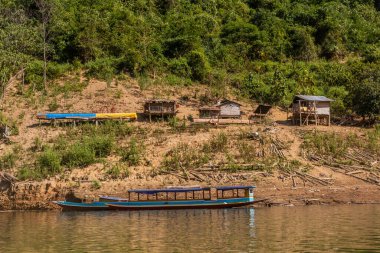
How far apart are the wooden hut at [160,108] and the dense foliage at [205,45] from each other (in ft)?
27.2

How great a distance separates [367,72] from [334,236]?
120ft

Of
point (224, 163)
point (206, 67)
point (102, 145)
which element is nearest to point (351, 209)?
point (224, 163)

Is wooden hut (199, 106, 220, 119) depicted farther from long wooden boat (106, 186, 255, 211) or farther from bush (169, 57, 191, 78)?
long wooden boat (106, 186, 255, 211)

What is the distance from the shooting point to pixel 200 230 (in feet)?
103

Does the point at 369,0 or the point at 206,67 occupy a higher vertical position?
the point at 369,0

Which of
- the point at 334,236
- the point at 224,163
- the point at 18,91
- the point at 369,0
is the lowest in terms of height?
the point at 334,236

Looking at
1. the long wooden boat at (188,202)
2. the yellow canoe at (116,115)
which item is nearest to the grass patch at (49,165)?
the long wooden boat at (188,202)

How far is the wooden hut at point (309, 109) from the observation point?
185 feet

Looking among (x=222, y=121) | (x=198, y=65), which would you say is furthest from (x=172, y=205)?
(x=198, y=65)

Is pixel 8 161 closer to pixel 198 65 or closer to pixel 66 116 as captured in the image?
pixel 66 116

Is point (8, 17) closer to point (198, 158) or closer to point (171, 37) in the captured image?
point (171, 37)

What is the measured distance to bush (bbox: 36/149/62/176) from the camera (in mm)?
46969

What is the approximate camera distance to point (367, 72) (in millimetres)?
61562

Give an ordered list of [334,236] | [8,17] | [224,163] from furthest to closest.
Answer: [8,17] → [224,163] → [334,236]
